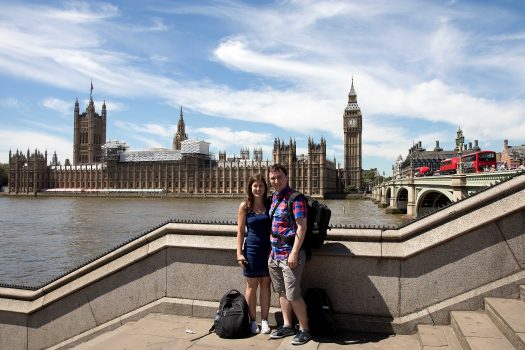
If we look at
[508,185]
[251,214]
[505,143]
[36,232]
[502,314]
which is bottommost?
[36,232]

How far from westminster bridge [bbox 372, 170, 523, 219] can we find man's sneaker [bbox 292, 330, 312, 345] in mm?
5410

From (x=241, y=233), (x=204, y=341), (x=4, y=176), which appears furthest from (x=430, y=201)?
(x=4, y=176)

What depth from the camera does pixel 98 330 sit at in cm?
561

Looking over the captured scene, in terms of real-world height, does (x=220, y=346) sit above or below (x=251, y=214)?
below

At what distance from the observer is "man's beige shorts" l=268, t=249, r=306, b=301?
439 centimetres

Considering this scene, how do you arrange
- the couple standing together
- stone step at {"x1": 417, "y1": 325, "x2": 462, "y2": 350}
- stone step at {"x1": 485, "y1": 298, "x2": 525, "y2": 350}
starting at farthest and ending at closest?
1. the couple standing together
2. stone step at {"x1": 417, "y1": 325, "x2": 462, "y2": 350}
3. stone step at {"x1": 485, "y1": 298, "x2": 525, "y2": 350}

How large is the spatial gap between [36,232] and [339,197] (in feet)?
254

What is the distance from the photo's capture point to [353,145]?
370 feet

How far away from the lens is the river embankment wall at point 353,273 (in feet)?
14.4

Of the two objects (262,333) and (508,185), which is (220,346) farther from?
(508,185)

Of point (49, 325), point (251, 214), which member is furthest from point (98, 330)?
point (251, 214)

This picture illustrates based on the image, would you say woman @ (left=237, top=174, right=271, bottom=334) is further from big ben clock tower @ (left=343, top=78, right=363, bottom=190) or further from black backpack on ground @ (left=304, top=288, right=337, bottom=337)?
big ben clock tower @ (left=343, top=78, right=363, bottom=190)

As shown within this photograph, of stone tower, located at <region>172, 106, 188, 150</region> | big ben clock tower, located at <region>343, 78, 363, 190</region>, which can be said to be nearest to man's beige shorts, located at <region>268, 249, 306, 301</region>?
big ben clock tower, located at <region>343, 78, 363, 190</region>

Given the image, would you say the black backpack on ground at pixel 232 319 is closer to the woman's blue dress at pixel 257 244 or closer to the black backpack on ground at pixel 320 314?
the woman's blue dress at pixel 257 244
